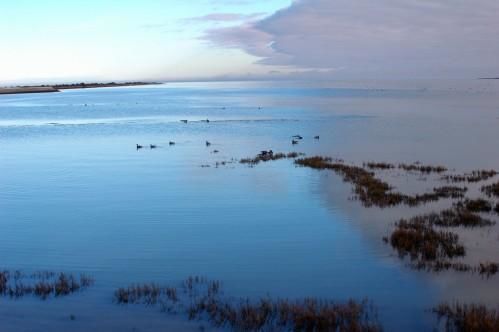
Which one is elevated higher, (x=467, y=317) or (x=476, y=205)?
(x=476, y=205)

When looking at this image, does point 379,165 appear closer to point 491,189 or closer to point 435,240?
point 491,189

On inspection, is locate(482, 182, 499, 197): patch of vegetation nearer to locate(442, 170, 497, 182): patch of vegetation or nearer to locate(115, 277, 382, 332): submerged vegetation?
locate(442, 170, 497, 182): patch of vegetation

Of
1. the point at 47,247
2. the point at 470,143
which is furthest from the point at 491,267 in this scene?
the point at 470,143

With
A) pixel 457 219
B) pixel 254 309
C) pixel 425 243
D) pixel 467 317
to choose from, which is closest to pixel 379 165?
pixel 457 219

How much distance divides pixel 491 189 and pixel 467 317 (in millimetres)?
11174

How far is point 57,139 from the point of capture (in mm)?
39656

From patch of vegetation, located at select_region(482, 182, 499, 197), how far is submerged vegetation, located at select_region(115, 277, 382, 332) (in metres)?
10.3

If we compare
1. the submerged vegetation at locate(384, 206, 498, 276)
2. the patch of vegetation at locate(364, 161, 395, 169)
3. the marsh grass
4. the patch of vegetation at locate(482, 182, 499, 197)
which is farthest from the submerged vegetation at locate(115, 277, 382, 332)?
the patch of vegetation at locate(364, 161, 395, 169)

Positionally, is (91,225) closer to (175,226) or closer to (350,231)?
(175,226)

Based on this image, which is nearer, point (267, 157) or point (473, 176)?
point (473, 176)

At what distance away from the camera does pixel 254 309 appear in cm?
860

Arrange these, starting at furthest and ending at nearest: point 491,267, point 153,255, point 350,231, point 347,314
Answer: point 350,231 < point 153,255 < point 491,267 < point 347,314

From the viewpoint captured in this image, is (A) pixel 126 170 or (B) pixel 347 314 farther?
(A) pixel 126 170

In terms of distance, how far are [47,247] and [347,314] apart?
25.4ft
